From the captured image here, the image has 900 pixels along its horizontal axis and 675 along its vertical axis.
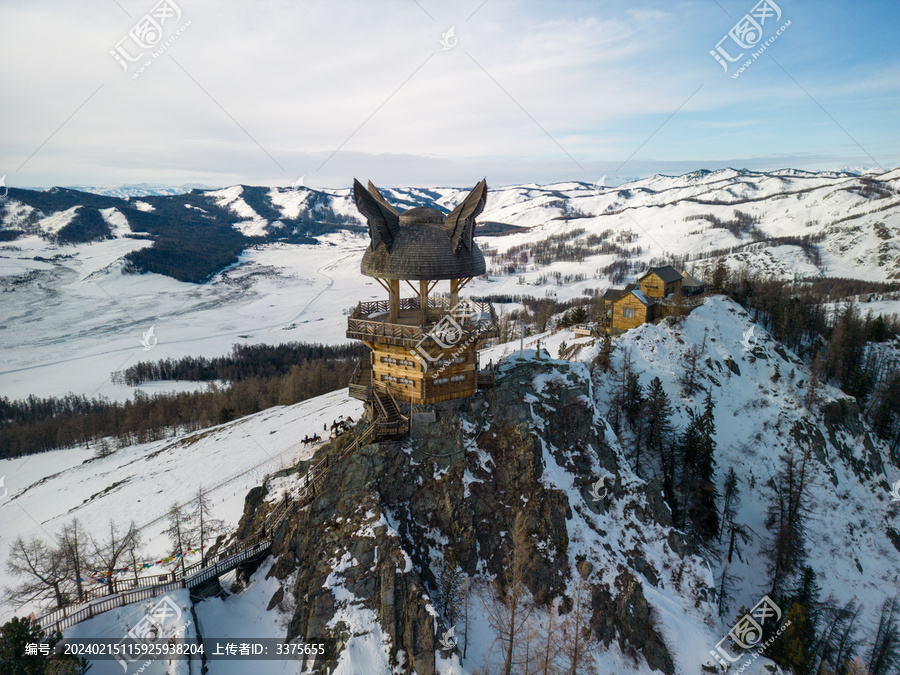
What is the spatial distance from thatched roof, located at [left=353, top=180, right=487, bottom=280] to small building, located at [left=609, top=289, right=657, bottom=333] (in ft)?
129

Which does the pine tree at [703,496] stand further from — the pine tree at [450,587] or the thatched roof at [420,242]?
the thatched roof at [420,242]

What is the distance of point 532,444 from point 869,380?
211ft

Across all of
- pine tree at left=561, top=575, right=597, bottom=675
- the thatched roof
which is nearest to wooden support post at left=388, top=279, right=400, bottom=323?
the thatched roof

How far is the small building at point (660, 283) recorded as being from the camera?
59625 mm

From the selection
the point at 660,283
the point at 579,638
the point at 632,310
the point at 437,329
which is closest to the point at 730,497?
the point at 632,310

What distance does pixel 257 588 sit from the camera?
21.8 metres

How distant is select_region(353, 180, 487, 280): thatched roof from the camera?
23.7 meters

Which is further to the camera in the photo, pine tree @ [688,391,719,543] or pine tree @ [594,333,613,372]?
pine tree @ [594,333,613,372]

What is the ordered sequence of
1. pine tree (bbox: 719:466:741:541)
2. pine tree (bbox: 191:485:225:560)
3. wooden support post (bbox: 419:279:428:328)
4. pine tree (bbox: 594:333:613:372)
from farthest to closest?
1. pine tree (bbox: 594:333:613:372)
2. pine tree (bbox: 719:466:741:541)
3. pine tree (bbox: 191:485:225:560)
4. wooden support post (bbox: 419:279:428:328)

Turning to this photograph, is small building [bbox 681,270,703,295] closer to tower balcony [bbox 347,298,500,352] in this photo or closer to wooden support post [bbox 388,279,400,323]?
tower balcony [bbox 347,298,500,352]

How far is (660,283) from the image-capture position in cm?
5950

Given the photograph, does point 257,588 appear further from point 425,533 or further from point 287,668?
point 425,533

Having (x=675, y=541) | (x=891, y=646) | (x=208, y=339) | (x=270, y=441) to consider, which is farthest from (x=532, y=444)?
(x=208, y=339)

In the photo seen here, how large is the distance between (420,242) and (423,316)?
4.47 meters
